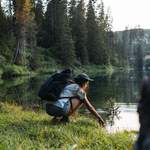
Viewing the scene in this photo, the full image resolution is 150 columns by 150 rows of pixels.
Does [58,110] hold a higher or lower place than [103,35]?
lower

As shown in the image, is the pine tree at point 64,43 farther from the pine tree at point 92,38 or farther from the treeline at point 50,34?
the pine tree at point 92,38

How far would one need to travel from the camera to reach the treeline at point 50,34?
62312mm

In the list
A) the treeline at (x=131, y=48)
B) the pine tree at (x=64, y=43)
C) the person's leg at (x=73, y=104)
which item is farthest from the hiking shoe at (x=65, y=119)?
the treeline at (x=131, y=48)

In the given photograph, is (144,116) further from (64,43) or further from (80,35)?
(80,35)

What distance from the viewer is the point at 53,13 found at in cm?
7881

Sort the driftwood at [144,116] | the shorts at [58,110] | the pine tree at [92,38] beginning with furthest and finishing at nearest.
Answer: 1. the pine tree at [92,38]
2. the shorts at [58,110]
3. the driftwood at [144,116]

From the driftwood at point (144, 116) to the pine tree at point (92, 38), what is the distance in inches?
3167

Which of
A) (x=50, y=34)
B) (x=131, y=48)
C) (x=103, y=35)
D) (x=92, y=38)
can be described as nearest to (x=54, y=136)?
(x=50, y=34)

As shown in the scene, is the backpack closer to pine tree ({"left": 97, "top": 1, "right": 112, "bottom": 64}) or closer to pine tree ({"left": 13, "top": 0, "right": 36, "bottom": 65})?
pine tree ({"left": 13, "top": 0, "right": 36, "bottom": 65})

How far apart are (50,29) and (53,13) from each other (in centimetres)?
250

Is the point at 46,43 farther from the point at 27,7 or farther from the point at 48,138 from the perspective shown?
the point at 48,138

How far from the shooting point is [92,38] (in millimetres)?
82188

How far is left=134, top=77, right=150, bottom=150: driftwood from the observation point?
1283 mm

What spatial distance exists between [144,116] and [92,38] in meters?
81.1
